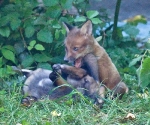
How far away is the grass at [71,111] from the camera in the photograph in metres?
5.14

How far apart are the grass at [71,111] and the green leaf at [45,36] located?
34.9 inches

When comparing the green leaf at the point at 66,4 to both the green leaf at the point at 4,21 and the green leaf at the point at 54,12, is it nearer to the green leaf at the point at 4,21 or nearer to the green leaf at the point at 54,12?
the green leaf at the point at 54,12

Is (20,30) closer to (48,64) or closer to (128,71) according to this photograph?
(48,64)

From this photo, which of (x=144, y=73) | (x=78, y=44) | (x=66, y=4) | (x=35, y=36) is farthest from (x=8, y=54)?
(x=144, y=73)

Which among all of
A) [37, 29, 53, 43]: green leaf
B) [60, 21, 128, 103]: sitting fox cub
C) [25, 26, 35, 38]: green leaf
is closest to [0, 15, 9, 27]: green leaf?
[25, 26, 35, 38]: green leaf

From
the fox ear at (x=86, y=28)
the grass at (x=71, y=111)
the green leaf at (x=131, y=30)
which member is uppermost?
the fox ear at (x=86, y=28)

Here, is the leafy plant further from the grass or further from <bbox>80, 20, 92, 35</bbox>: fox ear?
<bbox>80, 20, 92, 35</bbox>: fox ear

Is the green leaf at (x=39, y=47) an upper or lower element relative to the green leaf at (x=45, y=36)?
lower

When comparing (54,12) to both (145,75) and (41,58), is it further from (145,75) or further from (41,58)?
(145,75)

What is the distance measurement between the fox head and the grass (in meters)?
0.44

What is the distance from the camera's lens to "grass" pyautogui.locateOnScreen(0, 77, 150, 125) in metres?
5.14

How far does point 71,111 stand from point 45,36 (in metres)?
1.46

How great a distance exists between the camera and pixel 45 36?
6488 millimetres

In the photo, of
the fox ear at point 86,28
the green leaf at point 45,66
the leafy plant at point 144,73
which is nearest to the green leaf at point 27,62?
the green leaf at point 45,66
